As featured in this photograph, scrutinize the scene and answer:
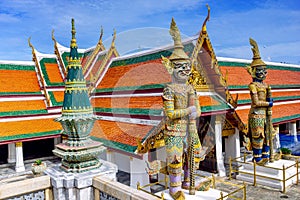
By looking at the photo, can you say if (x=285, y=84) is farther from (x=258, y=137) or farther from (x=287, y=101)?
(x=258, y=137)

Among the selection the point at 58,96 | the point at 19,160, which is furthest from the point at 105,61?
the point at 19,160

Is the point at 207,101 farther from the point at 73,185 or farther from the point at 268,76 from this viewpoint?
the point at 268,76

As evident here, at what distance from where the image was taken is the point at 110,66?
55.5ft

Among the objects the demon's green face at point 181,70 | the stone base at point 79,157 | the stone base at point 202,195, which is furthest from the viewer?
the stone base at point 202,195

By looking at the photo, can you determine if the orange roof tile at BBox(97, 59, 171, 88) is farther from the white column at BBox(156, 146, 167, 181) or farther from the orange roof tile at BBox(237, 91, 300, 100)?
the orange roof tile at BBox(237, 91, 300, 100)

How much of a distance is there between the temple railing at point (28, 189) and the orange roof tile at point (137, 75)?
683cm

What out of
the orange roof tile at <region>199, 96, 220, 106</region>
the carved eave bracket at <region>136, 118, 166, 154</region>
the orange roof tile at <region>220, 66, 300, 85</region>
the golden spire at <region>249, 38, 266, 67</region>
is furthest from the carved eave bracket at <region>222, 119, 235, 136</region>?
the carved eave bracket at <region>136, 118, 166, 154</region>

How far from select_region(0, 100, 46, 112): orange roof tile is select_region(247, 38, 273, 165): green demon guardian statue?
11830mm

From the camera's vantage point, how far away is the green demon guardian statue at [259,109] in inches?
370

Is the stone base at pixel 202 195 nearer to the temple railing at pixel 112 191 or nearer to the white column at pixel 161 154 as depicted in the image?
the temple railing at pixel 112 191

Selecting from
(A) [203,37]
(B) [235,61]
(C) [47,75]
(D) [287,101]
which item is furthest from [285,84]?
(C) [47,75]

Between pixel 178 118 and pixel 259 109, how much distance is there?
4500 mm

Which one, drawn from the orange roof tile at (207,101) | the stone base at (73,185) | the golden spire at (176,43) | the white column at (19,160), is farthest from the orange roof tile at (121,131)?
the stone base at (73,185)

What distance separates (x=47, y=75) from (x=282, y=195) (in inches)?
580
